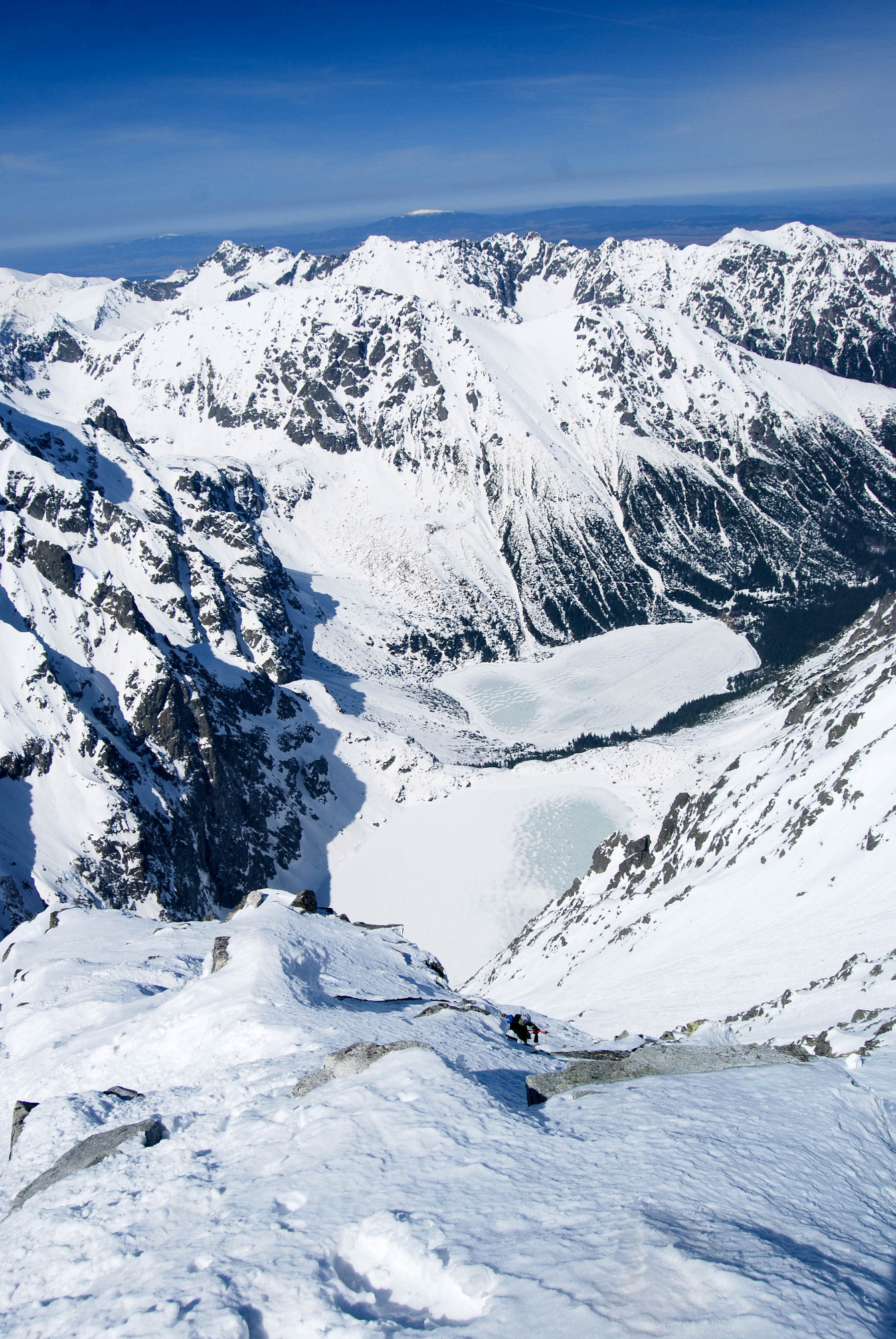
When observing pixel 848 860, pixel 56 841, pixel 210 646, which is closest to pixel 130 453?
pixel 210 646

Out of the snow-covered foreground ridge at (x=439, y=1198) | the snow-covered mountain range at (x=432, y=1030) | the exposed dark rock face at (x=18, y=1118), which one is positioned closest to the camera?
the snow-covered foreground ridge at (x=439, y=1198)

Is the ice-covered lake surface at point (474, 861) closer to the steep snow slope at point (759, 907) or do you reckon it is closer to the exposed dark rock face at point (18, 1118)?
the steep snow slope at point (759, 907)

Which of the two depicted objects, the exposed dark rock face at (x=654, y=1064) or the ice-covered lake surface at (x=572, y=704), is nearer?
the exposed dark rock face at (x=654, y=1064)

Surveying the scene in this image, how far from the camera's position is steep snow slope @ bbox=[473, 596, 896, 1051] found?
33688 mm

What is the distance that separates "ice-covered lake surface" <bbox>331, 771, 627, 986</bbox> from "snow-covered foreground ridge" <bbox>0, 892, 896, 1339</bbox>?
7310cm

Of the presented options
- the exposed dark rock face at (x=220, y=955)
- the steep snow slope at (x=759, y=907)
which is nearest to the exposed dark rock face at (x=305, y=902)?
the exposed dark rock face at (x=220, y=955)

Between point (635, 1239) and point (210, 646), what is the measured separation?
136640mm

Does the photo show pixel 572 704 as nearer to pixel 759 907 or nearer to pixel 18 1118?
pixel 759 907

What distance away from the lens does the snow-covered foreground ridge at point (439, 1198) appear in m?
9.52

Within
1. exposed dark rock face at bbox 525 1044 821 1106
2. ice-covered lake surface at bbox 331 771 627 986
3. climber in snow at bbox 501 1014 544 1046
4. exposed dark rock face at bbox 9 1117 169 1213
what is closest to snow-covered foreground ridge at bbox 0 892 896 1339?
exposed dark rock face at bbox 9 1117 169 1213

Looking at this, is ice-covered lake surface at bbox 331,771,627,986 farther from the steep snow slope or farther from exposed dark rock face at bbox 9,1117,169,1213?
exposed dark rock face at bbox 9,1117,169,1213

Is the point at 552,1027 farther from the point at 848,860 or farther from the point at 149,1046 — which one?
the point at 848,860

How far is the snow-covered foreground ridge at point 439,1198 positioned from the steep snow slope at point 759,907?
10.6m

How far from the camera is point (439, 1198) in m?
12.1
